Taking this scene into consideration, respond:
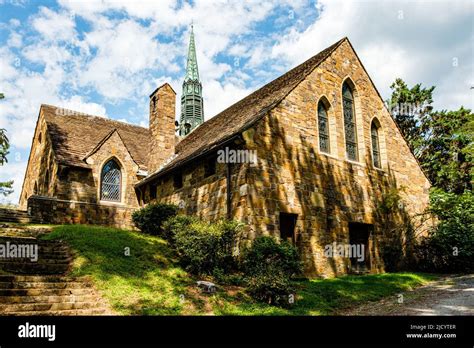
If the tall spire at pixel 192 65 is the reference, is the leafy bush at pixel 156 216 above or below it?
below

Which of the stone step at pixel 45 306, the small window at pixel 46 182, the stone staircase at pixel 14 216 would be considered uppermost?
the small window at pixel 46 182

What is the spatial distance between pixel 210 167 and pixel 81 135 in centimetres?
1082

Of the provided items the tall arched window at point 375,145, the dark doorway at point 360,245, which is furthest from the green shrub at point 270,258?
the tall arched window at point 375,145

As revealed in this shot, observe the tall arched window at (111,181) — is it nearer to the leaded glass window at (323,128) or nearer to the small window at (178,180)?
the small window at (178,180)

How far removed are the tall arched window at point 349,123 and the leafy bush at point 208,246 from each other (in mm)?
7233

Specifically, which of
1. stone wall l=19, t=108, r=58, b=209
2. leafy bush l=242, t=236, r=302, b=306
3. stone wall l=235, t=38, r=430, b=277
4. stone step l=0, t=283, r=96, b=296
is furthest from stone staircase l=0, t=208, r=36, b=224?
leafy bush l=242, t=236, r=302, b=306

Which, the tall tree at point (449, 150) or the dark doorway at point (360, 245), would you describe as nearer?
the dark doorway at point (360, 245)

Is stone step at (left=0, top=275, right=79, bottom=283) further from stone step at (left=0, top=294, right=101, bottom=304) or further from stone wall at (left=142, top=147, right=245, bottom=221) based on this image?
stone wall at (left=142, top=147, right=245, bottom=221)

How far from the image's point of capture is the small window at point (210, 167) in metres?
14.3

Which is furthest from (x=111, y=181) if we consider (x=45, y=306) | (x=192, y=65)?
(x=192, y=65)

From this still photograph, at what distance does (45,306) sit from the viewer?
7809mm

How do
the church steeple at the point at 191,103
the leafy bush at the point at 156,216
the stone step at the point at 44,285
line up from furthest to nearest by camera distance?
the church steeple at the point at 191,103
the leafy bush at the point at 156,216
the stone step at the point at 44,285
